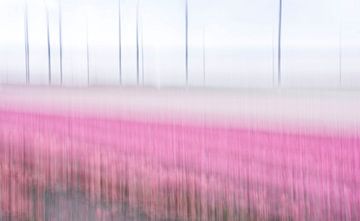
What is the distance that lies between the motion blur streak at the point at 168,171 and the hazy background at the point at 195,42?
0.12 m

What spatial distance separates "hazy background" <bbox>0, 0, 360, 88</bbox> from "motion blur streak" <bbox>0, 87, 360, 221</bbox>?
0.12 m

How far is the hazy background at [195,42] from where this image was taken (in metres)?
0.94

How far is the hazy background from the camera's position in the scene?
938 millimetres

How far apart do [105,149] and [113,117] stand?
99mm

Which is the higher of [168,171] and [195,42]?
[195,42]

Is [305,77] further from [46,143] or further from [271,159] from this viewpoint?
[46,143]

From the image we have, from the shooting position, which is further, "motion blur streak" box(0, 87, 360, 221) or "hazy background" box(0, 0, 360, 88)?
"hazy background" box(0, 0, 360, 88)

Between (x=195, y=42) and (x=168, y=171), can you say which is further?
(x=195, y=42)

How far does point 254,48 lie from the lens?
100 cm

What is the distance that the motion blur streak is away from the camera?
820mm

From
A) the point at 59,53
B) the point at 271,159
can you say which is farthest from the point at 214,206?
the point at 59,53

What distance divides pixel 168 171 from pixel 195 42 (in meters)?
0.32

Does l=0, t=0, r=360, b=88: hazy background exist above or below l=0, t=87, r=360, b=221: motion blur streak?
above

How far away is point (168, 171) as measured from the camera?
0.89m
